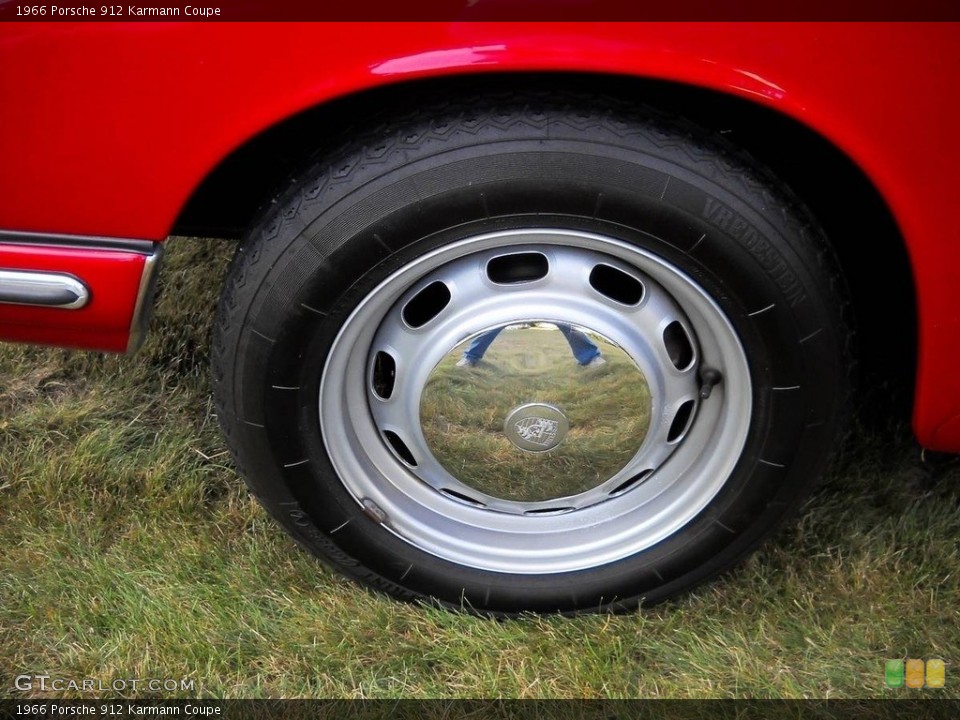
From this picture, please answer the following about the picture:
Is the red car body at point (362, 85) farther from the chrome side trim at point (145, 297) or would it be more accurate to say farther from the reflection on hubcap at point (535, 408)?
the reflection on hubcap at point (535, 408)

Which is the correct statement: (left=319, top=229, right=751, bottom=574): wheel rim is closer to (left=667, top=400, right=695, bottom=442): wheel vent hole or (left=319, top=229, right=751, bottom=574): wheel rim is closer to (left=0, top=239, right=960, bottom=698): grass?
(left=667, top=400, right=695, bottom=442): wheel vent hole

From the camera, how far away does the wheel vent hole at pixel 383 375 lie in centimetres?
189

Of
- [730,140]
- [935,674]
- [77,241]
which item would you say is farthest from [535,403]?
[935,674]

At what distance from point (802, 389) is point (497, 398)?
59cm

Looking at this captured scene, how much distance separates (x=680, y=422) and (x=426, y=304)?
60 cm

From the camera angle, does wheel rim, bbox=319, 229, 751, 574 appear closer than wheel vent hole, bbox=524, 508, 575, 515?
Yes

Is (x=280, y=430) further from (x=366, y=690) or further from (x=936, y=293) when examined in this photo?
(x=936, y=293)

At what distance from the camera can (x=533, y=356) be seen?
5.72 feet

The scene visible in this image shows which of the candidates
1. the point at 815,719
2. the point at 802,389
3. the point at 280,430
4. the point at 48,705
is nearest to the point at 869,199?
the point at 802,389

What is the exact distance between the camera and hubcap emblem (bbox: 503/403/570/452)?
1780mm

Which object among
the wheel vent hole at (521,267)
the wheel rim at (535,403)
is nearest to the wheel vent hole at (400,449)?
the wheel rim at (535,403)

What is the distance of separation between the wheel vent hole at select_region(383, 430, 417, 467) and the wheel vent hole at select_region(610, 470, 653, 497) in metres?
0.45

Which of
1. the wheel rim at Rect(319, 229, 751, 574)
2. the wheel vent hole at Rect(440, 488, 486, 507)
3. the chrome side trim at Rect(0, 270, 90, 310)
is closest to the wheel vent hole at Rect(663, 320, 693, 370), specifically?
the wheel rim at Rect(319, 229, 751, 574)

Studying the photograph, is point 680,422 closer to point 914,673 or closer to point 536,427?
point 536,427
